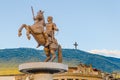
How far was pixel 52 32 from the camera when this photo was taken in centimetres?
2739

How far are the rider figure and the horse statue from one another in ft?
0.41

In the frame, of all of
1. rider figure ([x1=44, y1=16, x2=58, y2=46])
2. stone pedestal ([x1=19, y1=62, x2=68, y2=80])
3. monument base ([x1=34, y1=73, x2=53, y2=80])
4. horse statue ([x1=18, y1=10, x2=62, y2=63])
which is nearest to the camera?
stone pedestal ([x1=19, y1=62, x2=68, y2=80])

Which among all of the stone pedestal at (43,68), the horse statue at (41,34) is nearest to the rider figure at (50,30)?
the horse statue at (41,34)

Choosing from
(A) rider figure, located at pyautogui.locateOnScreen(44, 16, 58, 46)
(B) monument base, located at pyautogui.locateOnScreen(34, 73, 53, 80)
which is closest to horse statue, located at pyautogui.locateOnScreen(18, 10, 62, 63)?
(A) rider figure, located at pyautogui.locateOnScreen(44, 16, 58, 46)

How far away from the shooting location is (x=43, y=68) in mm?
25234

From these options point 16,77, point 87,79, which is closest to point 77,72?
point 87,79

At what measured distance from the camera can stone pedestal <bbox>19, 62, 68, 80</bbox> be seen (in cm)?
2512

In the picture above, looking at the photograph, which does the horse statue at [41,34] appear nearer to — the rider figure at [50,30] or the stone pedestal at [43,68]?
the rider figure at [50,30]

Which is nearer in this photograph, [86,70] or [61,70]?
[61,70]

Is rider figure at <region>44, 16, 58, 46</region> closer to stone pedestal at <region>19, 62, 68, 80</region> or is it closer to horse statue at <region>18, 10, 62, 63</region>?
horse statue at <region>18, 10, 62, 63</region>

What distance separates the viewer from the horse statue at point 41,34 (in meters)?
26.7

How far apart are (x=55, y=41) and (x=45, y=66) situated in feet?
8.30

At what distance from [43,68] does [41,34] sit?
2.34m

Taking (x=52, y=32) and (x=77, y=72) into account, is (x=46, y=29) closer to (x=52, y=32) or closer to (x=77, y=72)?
(x=52, y=32)
